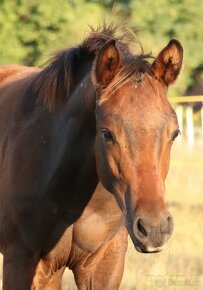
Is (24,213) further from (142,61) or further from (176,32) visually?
(176,32)

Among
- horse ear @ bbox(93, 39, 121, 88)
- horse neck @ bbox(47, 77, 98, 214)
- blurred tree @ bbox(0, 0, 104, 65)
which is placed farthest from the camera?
blurred tree @ bbox(0, 0, 104, 65)

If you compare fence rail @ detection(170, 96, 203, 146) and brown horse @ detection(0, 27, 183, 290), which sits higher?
brown horse @ detection(0, 27, 183, 290)

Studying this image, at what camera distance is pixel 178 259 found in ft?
23.7

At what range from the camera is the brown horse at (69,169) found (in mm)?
3984

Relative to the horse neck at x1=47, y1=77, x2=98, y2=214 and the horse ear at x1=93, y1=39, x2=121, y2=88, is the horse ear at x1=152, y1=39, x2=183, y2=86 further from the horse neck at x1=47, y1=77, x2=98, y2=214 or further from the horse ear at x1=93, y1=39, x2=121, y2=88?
the horse neck at x1=47, y1=77, x2=98, y2=214

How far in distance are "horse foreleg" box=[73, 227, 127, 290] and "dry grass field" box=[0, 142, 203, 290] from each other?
1.62 meters

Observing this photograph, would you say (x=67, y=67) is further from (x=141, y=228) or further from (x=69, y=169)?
(x=141, y=228)

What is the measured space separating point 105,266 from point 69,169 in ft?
2.23

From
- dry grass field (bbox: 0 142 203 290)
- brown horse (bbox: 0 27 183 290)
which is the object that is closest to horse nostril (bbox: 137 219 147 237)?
brown horse (bbox: 0 27 183 290)

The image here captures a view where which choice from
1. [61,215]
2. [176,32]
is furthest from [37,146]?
[176,32]

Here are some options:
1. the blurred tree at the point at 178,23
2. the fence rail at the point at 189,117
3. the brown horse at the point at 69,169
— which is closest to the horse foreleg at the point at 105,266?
the brown horse at the point at 69,169

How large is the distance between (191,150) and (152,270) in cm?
1273

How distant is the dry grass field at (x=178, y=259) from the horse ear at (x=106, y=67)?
2787mm

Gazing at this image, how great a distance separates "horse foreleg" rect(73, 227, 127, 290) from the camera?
465cm
